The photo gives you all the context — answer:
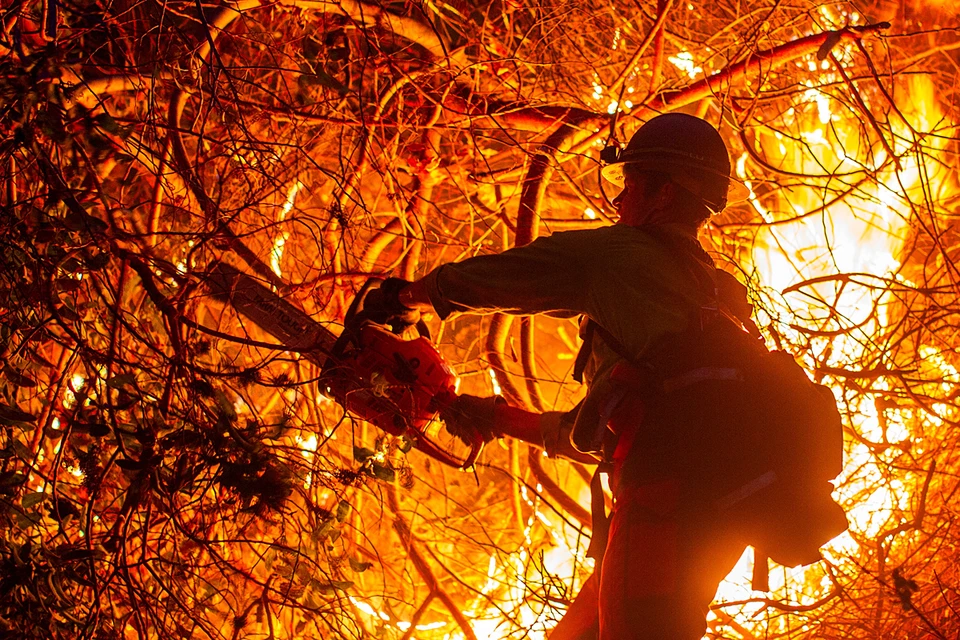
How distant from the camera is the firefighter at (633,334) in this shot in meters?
1.93

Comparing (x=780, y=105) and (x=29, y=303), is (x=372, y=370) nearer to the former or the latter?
(x=29, y=303)

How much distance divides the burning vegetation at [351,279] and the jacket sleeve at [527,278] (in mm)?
449

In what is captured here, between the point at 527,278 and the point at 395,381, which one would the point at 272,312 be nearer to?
the point at 395,381

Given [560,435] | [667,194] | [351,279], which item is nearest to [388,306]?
[560,435]

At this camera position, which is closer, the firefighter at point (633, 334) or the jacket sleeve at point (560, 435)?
the firefighter at point (633, 334)

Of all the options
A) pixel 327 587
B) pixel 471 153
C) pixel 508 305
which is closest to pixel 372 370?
pixel 508 305

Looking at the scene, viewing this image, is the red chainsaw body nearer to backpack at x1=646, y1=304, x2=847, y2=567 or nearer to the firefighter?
the firefighter

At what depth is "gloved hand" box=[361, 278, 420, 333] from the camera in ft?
7.72

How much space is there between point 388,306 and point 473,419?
16.1 inches

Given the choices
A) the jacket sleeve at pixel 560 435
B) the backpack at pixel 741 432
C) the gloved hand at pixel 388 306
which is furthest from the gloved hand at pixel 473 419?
the backpack at pixel 741 432

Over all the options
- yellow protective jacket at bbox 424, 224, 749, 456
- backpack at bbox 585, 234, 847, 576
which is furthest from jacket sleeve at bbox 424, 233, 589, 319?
backpack at bbox 585, 234, 847, 576

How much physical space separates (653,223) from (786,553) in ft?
2.96

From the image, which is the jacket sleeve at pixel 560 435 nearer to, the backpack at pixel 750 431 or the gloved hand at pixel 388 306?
the backpack at pixel 750 431

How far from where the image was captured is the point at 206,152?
2.84 metres
